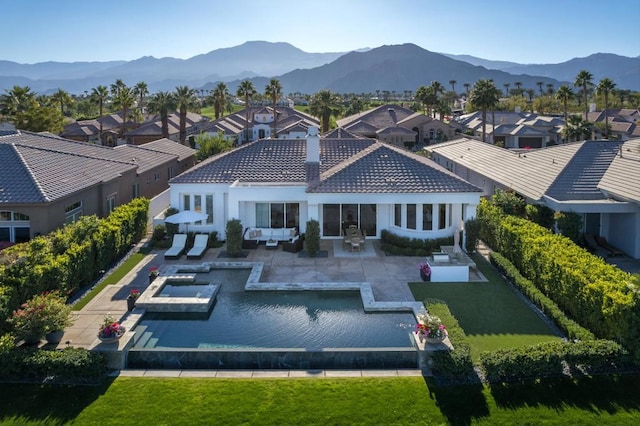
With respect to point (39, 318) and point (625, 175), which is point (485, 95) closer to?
point (625, 175)

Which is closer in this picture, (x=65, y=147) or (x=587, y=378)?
(x=587, y=378)

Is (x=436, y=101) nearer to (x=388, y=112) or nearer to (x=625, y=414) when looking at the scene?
(x=388, y=112)

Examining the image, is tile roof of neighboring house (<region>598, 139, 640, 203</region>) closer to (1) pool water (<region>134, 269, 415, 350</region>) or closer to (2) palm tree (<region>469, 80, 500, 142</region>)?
(1) pool water (<region>134, 269, 415, 350</region>)

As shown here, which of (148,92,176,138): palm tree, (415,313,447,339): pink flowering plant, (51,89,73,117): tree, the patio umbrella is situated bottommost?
(415,313,447,339): pink flowering plant

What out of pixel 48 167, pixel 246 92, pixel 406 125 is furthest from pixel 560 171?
pixel 246 92

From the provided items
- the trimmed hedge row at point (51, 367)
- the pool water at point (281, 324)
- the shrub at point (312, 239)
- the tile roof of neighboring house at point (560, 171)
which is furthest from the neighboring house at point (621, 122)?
the trimmed hedge row at point (51, 367)

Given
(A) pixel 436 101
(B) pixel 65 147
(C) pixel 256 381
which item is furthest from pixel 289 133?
(C) pixel 256 381

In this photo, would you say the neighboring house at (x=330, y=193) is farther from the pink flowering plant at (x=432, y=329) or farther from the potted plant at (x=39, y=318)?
the potted plant at (x=39, y=318)

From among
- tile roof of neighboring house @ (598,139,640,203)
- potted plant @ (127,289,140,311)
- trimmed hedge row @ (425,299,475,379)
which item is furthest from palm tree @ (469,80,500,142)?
potted plant @ (127,289,140,311)
